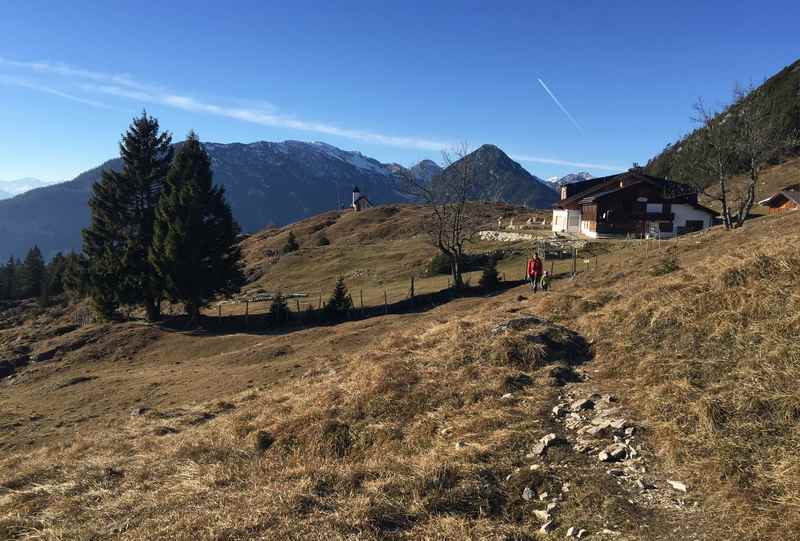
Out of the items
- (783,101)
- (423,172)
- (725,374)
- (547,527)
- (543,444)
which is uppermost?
(783,101)

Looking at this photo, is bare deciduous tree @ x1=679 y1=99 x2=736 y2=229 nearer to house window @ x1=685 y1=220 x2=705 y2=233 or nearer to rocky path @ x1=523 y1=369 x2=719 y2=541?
house window @ x1=685 y1=220 x2=705 y2=233

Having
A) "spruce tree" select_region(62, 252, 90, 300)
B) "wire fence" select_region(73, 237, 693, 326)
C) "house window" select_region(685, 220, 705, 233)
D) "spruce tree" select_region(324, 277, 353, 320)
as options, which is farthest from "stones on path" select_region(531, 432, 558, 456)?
"house window" select_region(685, 220, 705, 233)

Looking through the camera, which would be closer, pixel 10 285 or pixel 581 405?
pixel 581 405

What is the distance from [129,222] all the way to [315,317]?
65.7ft

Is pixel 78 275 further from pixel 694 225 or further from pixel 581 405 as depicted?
pixel 694 225

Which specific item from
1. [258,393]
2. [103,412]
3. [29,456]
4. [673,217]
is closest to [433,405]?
[258,393]

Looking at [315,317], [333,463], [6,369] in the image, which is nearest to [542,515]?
[333,463]

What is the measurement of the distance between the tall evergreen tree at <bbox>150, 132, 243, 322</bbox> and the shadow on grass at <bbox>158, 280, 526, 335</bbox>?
271 centimetres

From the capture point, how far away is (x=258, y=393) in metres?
15.9

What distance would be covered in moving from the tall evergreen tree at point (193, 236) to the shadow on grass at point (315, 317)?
2.71m

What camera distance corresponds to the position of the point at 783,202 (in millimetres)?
62406

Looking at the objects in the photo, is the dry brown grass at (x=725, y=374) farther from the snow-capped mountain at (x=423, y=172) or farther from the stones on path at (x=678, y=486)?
the snow-capped mountain at (x=423, y=172)

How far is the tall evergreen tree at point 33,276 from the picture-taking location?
84.9 m

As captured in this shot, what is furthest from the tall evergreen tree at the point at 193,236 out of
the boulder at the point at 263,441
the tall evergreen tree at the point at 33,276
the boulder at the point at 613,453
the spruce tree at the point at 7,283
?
the spruce tree at the point at 7,283
